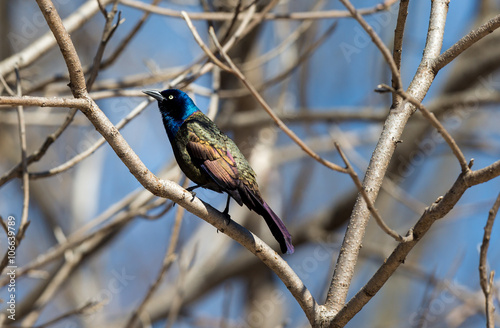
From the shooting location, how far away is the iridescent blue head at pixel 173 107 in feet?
13.8

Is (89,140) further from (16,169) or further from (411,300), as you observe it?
(411,300)

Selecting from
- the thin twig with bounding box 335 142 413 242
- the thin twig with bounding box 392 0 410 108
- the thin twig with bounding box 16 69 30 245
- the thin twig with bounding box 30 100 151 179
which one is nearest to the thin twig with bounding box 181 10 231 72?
the thin twig with bounding box 335 142 413 242

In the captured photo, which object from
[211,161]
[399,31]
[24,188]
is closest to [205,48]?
[399,31]

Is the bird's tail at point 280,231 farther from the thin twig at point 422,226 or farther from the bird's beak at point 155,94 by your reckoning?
the bird's beak at point 155,94

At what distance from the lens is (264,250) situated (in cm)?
260

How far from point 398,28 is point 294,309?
893cm

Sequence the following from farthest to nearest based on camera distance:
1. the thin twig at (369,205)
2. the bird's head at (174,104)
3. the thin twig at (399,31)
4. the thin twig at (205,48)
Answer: the bird's head at (174,104), the thin twig at (399,31), the thin twig at (205,48), the thin twig at (369,205)

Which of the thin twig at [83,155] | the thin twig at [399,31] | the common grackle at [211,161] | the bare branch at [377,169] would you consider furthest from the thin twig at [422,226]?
the thin twig at [83,155]

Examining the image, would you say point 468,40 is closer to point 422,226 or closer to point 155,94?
point 422,226

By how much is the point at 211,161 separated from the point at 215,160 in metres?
0.03

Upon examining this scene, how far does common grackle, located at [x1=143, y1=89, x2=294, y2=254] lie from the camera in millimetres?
3463

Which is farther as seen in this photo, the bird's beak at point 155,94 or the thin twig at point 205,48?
the bird's beak at point 155,94

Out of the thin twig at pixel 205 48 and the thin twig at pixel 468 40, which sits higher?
the thin twig at pixel 205 48

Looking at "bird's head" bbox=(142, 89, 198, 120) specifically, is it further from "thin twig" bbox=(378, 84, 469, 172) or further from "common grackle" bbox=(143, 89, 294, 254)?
"thin twig" bbox=(378, 84, 469, 172)
